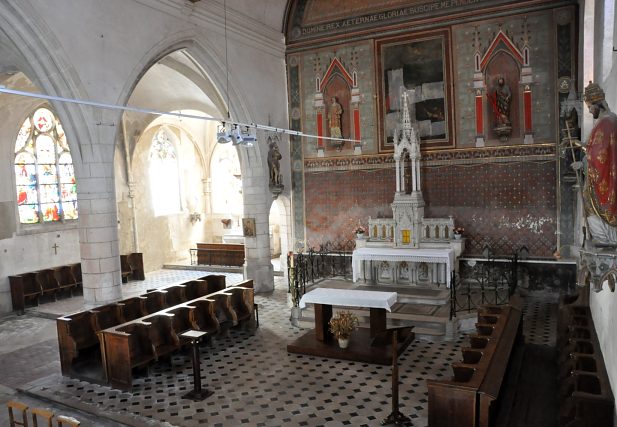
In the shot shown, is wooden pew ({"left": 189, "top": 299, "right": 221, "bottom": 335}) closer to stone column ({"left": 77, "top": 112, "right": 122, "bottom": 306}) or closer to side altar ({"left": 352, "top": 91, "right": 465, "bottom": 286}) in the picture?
stone column ({"left": 77, "top": 112, "right": 122, "bottom": 306})

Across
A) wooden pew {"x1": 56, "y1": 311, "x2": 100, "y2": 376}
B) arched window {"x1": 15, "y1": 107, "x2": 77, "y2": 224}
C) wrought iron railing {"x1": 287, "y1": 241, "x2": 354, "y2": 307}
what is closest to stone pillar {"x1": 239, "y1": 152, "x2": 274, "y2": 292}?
wrought iron railing {"x1": 287, "y1": 241, "x2": 354, "y2": 307}

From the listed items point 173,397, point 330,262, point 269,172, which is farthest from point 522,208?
point 173,397

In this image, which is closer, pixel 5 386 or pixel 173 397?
pixel 173 397

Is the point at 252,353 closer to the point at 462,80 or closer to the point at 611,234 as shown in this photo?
the point at 611,234

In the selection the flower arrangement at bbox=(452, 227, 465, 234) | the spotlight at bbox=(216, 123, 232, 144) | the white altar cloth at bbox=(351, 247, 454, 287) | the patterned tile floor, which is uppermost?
the spotlight at bbox=(216, 123, 232, 144)

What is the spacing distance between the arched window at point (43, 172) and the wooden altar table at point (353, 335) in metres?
8.69

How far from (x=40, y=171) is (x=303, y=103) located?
7933 millimetres

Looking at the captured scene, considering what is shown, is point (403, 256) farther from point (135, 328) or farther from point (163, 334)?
point (135, 328)

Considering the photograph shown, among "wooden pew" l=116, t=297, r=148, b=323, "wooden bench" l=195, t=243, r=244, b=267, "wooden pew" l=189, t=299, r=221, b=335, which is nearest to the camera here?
"wooden pew" l=116, t=297, r=148, b=323

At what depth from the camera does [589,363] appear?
230 inches

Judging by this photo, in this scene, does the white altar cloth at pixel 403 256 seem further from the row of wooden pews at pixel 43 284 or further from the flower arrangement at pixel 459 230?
the row of wooden pews at pixel 43 284

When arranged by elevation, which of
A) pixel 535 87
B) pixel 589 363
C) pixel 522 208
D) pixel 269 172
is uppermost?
pixel 535 87

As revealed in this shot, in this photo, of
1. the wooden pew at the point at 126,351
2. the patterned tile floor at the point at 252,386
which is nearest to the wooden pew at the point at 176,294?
the patterned tile floor at the point at 252,386

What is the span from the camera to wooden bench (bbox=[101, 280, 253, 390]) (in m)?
7.90
